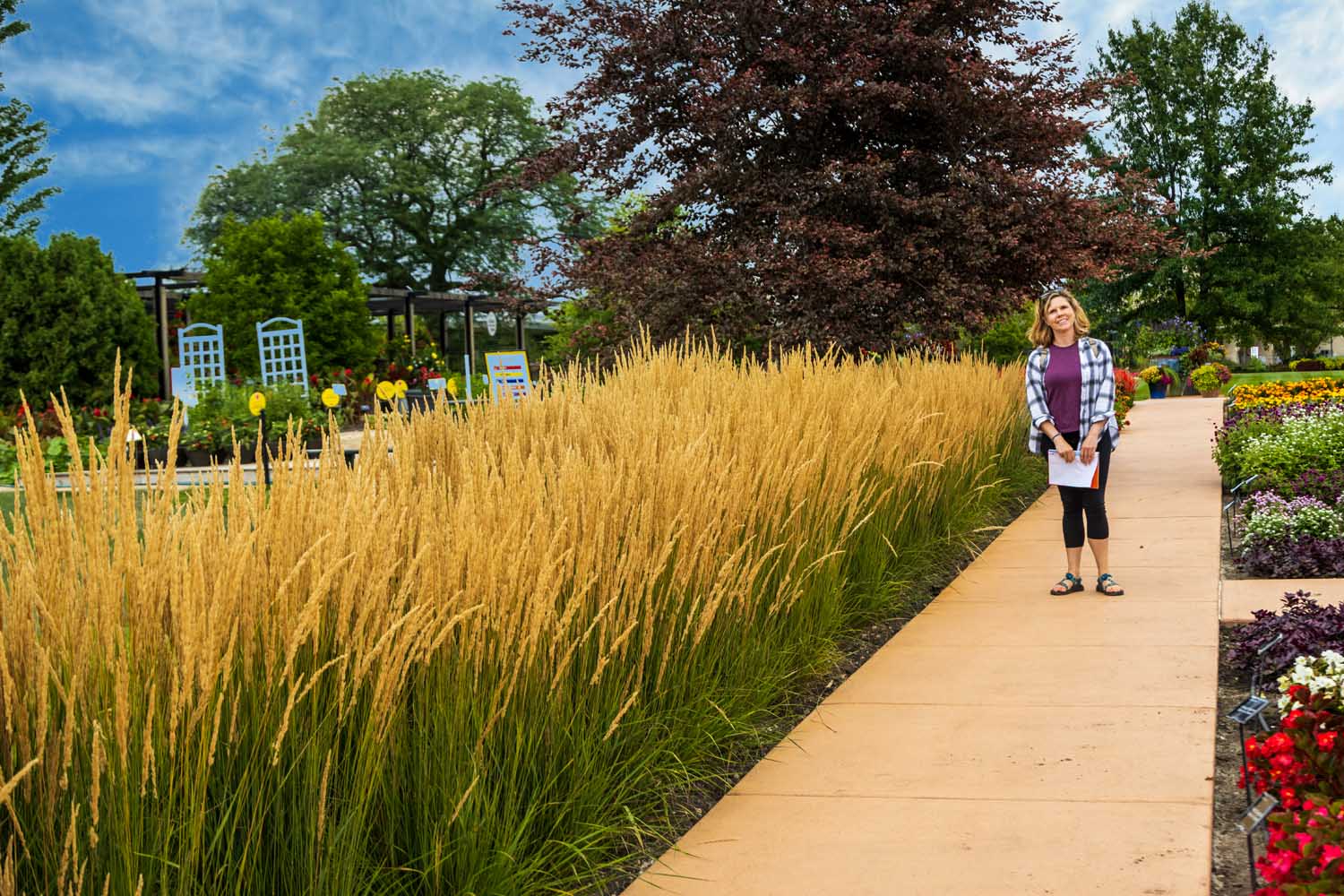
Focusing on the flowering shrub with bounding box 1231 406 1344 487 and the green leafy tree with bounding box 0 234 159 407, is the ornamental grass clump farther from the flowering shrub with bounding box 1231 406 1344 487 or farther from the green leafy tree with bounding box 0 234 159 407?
the green leafy tree with bounding box 0 234 159 407

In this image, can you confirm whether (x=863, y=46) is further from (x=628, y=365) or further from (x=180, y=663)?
(x=180, y=663)

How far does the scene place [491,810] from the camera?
2531mm

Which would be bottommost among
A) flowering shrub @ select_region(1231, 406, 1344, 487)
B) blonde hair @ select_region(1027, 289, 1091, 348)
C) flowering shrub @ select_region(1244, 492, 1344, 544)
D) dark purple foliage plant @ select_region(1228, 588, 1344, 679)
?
dark purple foliage plant @ select_region(1228, 588, 1344, 679)

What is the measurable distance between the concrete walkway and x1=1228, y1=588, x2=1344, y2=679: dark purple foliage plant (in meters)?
0.18

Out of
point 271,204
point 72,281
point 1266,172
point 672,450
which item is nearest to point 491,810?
point 672,450

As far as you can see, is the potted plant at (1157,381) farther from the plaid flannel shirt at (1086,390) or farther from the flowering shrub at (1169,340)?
the plaid flannel shirt at (1086,390)

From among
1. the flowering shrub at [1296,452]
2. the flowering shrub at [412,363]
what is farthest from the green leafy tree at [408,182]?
the flowering shrub at [1296,452]

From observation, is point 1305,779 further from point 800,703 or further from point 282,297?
point 282,297

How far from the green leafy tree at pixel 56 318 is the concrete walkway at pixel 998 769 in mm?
15498

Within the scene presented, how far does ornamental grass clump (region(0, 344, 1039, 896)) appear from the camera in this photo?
6.40ft

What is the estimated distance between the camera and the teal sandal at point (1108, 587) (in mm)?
5887

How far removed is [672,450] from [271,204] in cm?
4269

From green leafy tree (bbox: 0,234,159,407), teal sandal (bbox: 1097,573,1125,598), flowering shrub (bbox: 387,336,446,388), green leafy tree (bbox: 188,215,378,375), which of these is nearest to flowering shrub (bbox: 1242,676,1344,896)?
teal sandal (bbox: 1097,573,1125,598)

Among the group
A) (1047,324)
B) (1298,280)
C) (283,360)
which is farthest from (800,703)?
(1298,280)
